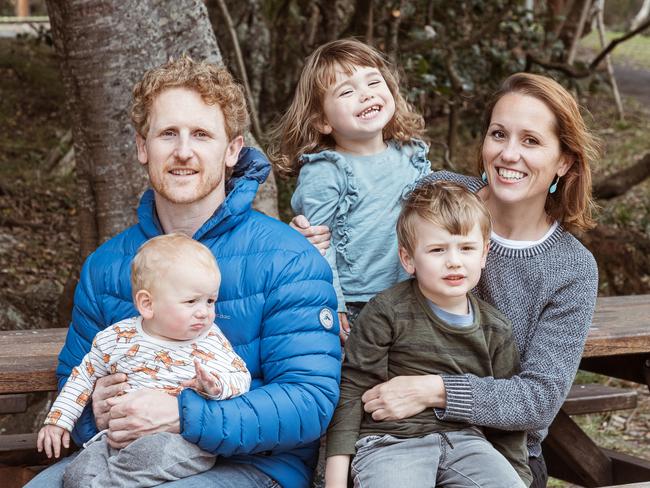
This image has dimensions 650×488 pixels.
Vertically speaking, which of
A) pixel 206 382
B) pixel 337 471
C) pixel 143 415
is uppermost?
pixel 206 382

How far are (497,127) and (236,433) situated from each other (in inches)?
49.8

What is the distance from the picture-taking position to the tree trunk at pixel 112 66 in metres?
4.43

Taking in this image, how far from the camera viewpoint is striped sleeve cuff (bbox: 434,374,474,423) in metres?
2.88

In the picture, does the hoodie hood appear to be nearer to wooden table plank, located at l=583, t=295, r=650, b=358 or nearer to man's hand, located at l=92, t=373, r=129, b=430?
man's hand, located at l=92, t=373, r=129, b=430

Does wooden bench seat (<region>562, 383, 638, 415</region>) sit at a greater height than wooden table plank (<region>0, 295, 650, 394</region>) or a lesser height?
lesser

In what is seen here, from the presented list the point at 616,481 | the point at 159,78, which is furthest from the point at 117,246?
the point at 616,481

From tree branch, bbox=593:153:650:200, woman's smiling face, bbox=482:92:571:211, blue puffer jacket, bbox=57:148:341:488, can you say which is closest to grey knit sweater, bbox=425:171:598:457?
woman's smiling face, bbox=482:92:571:211

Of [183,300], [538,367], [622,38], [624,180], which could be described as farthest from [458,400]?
[622,38]

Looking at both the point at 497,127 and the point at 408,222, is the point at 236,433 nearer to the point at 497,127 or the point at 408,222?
the point at 408,222

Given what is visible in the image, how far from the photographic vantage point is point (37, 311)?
6066 mm

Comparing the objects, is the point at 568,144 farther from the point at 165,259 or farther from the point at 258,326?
the point at 165,259

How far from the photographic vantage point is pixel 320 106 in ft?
11.2

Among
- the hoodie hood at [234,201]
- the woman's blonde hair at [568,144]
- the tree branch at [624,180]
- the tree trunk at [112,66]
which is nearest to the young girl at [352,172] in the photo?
the hoodie hood at [234,201]

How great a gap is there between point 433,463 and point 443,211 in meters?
0.72
